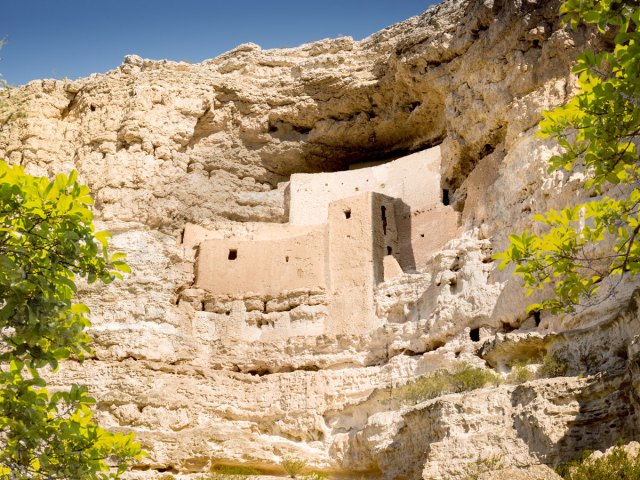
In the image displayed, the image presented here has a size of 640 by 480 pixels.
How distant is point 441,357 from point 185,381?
5.78 meters

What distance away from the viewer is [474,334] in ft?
59.7

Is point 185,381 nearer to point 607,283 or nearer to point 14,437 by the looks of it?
point 607,283

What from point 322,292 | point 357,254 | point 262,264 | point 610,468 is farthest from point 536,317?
point 262,264

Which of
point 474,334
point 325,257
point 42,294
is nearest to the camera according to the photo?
point 42,294

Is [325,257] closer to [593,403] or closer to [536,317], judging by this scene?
[536,317]

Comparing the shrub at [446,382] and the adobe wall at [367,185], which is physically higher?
the adobe wall at [367,185]

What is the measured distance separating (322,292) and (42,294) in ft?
49.4

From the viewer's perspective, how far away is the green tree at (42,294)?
21.0ft

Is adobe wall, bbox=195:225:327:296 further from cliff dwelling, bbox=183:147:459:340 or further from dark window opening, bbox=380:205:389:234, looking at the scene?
dark window opening, bbox=380:205:389:234

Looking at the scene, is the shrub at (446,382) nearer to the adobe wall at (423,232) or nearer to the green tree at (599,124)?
the adobe wall at (423,232)

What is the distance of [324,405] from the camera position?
19453mm

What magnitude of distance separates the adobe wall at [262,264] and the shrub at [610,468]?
1220cm

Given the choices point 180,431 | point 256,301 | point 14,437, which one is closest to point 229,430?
point 180,431

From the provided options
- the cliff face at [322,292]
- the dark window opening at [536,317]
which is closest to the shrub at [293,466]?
the cliff face at [322,292]
